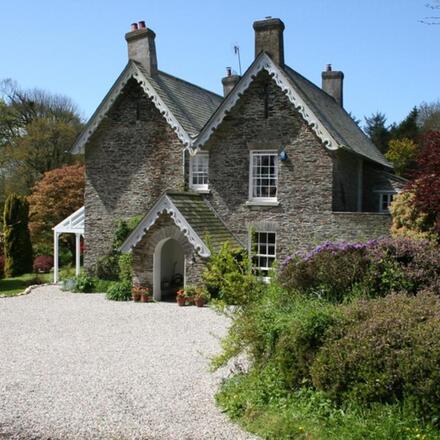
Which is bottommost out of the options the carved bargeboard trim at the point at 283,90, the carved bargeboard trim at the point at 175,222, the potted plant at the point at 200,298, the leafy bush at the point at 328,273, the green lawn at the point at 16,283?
the green lawn at the point at 16,283

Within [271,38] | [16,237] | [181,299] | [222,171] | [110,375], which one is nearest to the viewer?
[110,375]

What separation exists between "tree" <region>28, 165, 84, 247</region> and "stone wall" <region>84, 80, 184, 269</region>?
10.2m

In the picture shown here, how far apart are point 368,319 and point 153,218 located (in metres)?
12.4

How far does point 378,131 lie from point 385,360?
4233 cm

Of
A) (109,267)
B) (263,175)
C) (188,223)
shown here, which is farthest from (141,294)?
(263,175)

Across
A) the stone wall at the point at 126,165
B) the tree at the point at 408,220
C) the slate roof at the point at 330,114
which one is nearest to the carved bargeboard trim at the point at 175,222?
the stone wall at the point at 126,165

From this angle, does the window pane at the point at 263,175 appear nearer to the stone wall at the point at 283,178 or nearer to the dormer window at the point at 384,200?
the stone wall at the point at 283,178

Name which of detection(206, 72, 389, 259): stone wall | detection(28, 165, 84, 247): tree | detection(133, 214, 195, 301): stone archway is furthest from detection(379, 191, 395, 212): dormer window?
detection(28, 165, 84, 247): tree

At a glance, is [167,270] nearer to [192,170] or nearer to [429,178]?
[192,170]

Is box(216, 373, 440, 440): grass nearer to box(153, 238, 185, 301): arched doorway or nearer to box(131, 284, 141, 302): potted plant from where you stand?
box(131, 284, 141, 302): potted plant

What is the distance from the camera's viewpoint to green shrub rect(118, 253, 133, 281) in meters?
20.6

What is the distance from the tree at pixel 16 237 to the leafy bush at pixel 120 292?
1176 cm

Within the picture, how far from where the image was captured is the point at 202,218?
19906 mm

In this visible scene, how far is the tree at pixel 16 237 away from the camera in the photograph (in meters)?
29.7
